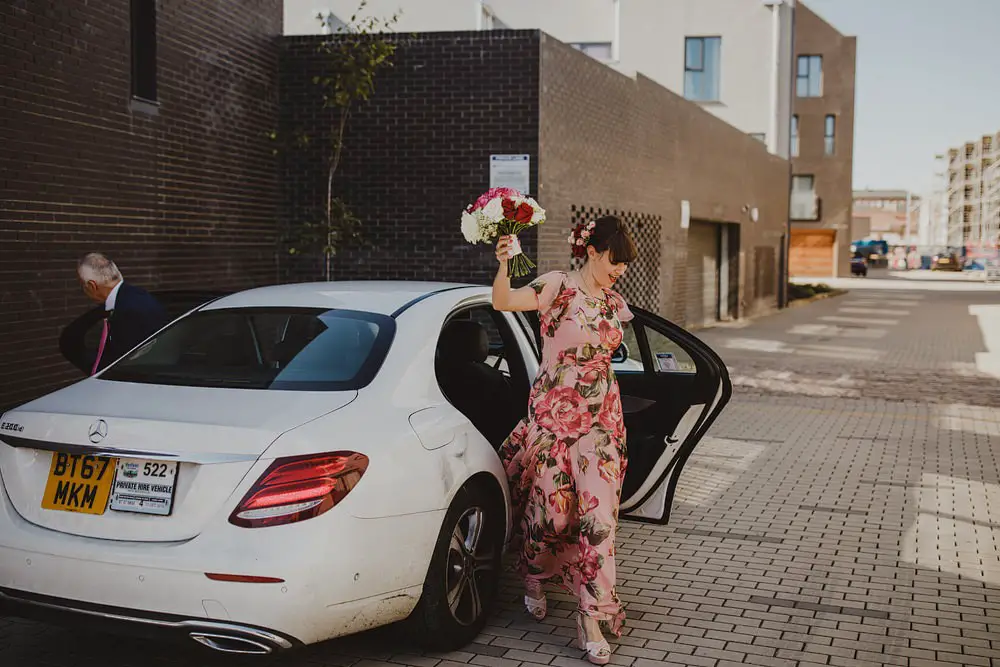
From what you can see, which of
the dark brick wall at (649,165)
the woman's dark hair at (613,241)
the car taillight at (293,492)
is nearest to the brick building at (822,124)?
the dark brick wall at (649,165)

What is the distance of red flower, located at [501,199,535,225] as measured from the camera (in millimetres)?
4742

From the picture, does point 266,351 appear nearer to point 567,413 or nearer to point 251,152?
point 567,413

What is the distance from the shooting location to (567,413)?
15.6 ft

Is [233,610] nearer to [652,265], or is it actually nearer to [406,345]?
[406,345]

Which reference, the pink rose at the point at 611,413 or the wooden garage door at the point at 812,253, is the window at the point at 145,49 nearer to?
the pink rose at the point at 611,413

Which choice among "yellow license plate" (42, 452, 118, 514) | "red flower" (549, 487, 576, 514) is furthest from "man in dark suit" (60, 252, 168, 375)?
"red flower" (549, 487, 576, 514)

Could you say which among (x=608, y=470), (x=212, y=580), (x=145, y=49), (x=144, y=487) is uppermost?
(x=145, y=49)

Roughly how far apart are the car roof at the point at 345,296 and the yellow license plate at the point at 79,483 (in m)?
1.26

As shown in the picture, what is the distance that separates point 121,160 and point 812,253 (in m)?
56.8

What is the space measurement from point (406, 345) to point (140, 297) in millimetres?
2165

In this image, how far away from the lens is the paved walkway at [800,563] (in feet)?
15.4

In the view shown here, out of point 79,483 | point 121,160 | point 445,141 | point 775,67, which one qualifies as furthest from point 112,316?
point 775,67

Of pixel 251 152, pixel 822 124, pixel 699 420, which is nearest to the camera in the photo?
pixel 699 420

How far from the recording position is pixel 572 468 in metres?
4.79
